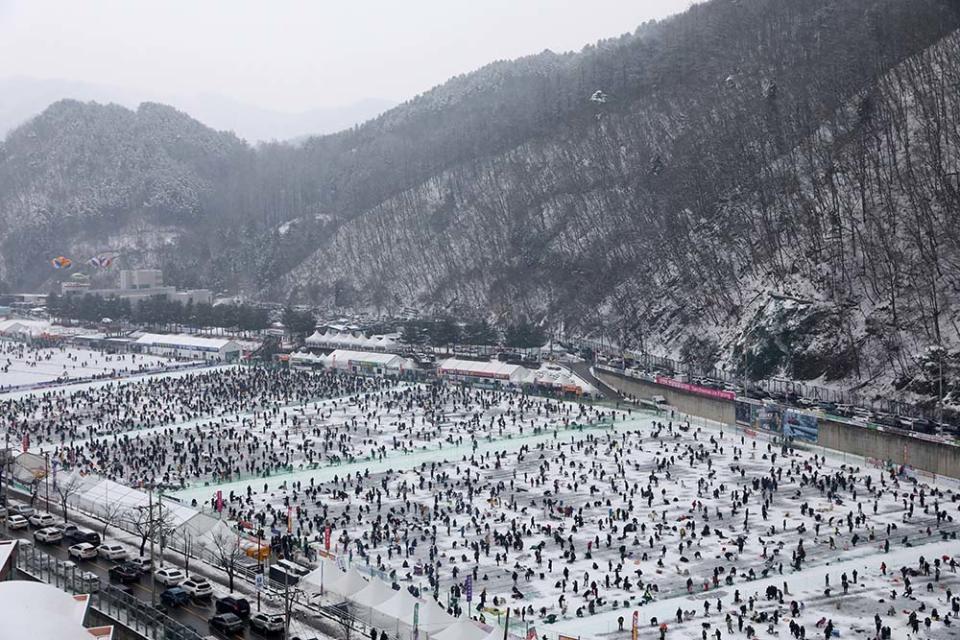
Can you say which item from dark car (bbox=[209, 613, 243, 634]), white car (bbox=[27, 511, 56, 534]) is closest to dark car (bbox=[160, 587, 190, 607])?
dark car (bbox=[209, 613, 243, 634])

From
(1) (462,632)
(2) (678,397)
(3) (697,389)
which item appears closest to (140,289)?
(2) (678,397)

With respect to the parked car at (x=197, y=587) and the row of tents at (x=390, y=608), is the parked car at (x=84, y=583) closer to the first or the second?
the parked car at (x=197, y=587)

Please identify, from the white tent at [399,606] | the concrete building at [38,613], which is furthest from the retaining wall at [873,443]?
the concrete building at [38,613]

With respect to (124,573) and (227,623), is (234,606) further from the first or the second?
(124,573)


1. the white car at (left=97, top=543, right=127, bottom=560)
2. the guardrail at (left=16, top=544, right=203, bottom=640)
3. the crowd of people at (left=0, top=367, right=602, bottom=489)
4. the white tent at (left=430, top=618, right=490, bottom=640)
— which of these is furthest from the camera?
the crowd of people at (left=0, top=367, right=602, bottom=489)

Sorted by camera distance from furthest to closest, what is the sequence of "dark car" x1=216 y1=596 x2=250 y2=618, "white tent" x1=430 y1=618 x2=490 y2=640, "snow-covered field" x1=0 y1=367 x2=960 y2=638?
1. "snow-covered field" x1=0 y1=367 x2=960 y2=638
2. "dark car" x1=216 y1=596 x2=250 y2=618
3. "white tent" x1=430 y1=618 x2=490 y2=640

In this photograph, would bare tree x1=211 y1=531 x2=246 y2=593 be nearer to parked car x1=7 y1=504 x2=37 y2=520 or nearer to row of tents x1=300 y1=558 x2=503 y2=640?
row of tents x1=300 y1=558 x2=503 y2=640
